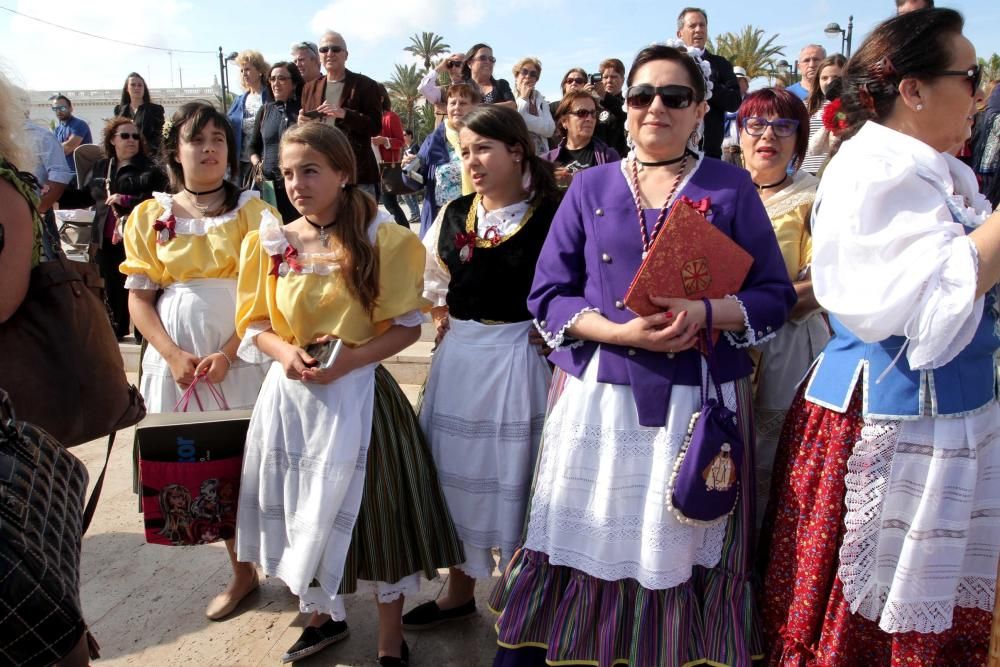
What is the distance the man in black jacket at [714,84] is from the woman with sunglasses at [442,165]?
1492 millimetres

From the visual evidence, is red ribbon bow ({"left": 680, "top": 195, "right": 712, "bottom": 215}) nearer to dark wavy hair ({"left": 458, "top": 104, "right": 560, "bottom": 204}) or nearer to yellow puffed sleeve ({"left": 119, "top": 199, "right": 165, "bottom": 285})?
dark wavy hair ({"left": 458, "top": 104, "right": 560, "bottom": 204})

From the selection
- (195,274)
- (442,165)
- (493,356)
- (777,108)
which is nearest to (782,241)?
(777,108)

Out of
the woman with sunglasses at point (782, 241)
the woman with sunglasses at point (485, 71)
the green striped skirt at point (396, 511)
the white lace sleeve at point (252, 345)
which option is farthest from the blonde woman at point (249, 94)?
the woman with sunglasses at point (782, 241)

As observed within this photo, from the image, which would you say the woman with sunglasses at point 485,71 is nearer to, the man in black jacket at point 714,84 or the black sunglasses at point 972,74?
the man in black jacket at point 714,84

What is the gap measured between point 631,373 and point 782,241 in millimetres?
1053

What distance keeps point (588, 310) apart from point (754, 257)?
1.64ft

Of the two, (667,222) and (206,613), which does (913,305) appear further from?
(206,613)

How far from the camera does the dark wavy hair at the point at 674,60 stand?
2.13 metres

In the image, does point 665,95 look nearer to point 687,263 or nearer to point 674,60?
point 674,60

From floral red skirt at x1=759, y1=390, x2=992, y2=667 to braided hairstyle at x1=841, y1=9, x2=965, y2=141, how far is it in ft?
2.53

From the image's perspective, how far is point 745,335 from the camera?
2.08 m

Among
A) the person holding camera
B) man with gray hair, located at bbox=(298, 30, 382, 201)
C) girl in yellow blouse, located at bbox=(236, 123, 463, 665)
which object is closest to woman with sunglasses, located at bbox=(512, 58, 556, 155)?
the person holding camera

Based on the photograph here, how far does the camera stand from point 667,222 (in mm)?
1948

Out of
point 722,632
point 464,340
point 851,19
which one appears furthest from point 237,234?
point 851,19
